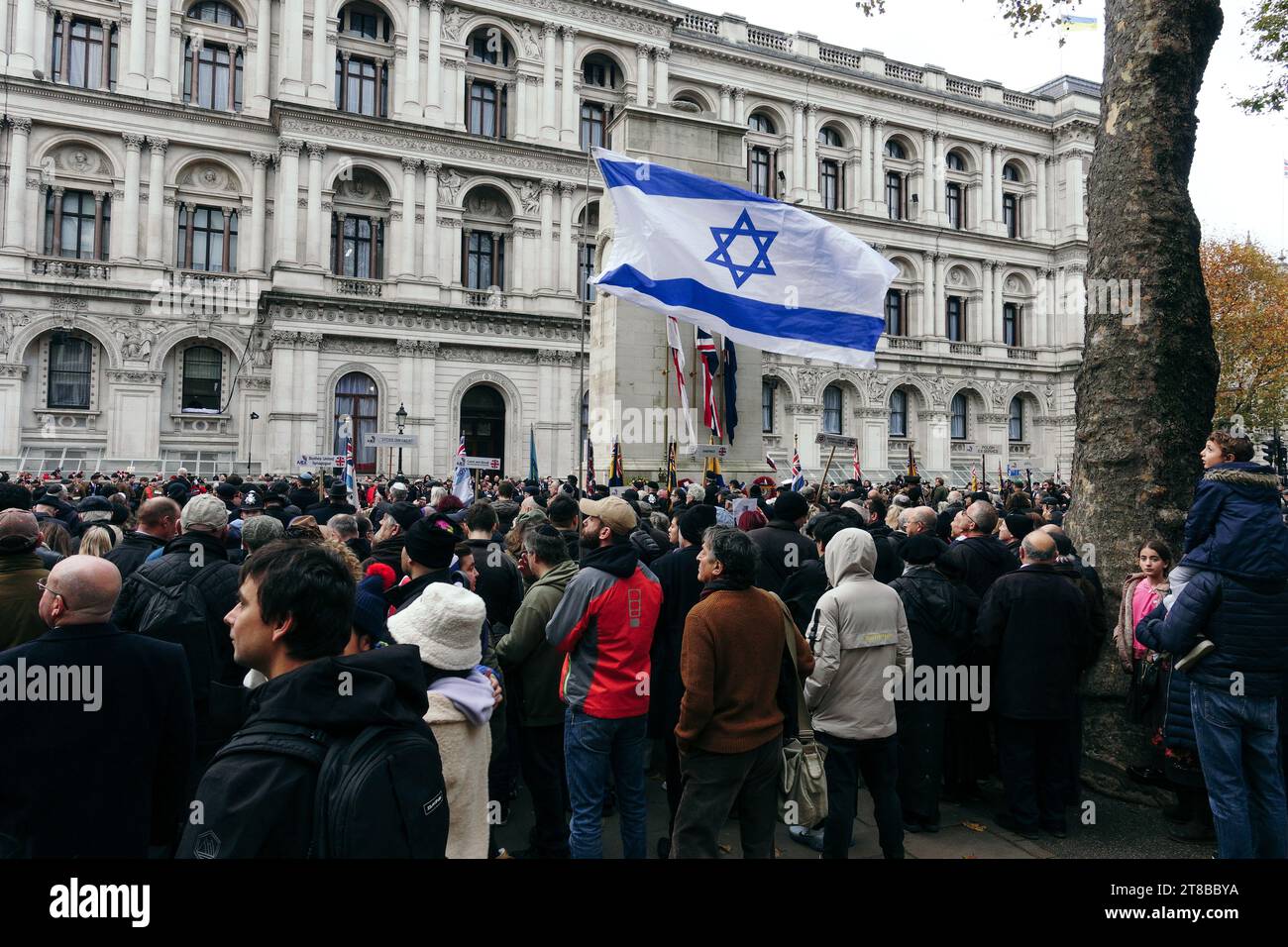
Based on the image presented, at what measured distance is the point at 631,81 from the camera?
36656mm

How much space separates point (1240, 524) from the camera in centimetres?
429

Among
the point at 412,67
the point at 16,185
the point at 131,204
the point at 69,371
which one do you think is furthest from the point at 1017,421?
the point at 16,185

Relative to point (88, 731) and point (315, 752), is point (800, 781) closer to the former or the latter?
point (315, 752)

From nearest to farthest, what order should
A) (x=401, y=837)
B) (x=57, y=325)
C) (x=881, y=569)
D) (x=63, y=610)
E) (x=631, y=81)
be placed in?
(x=401, y=837) < (x=63, y=610) < (x=881, y=569) < (x=57, y=325) < (x=631, y=81)

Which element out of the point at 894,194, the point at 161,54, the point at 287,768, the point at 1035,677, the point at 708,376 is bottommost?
the point at 1035,677

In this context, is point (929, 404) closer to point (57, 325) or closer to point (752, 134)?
point (752, 134)

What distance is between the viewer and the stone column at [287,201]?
1195 inches

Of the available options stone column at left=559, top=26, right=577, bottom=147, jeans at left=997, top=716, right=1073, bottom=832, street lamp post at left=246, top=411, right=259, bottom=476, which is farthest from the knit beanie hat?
stone column at left=559, top=26, right=577, bottom=147

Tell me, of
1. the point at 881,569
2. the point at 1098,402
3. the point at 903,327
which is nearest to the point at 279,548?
the point at 881,569

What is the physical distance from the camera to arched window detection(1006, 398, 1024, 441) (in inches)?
1855

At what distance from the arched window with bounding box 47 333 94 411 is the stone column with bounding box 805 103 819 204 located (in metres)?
33.6

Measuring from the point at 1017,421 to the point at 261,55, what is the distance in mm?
42885

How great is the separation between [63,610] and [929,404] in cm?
4507

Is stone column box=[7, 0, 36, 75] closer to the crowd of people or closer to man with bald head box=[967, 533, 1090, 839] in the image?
the crowd of people
